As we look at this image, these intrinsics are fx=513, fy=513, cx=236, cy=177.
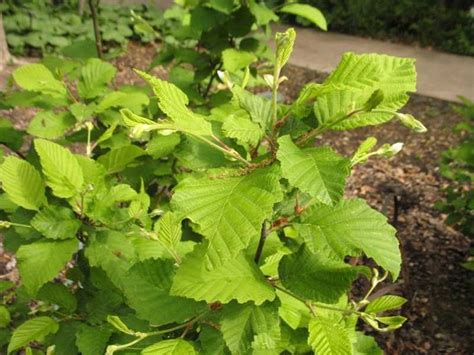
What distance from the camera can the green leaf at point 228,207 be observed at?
816 mm

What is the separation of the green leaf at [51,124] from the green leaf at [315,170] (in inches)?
47.0

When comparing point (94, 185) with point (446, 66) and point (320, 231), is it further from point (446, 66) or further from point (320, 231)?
point (446, 66)

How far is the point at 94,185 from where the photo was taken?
1440 millimetres

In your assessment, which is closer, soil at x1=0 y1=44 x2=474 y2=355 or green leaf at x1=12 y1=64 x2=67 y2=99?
green leaf at x1=12 y1=64 x2=67 y2=99

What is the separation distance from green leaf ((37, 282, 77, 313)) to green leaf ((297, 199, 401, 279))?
896mm

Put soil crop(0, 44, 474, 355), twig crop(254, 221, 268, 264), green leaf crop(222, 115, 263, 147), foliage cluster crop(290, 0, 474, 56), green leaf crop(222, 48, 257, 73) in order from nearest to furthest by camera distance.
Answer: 1. green leaf crop(222, 115, 263, 147)
2. twig crop(254, 221, 268, 264)
3. green leaf crop(222, 48, 257, 73)
4. soil crop(0, 44, 474, 355)
5. foliage cluster crop(290, 0, 474, 56)

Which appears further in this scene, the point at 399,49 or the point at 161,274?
the point at 399,49

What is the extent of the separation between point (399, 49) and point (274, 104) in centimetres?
843

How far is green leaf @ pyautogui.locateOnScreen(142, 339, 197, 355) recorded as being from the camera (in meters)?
1.01

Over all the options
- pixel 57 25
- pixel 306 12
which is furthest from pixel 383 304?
pixel 57 25

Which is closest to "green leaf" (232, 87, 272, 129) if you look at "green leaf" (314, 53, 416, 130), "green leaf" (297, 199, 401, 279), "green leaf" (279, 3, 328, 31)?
"green leaf" (314, 53, 416, 130)

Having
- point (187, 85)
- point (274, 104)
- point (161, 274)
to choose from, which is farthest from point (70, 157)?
point (187, 85)

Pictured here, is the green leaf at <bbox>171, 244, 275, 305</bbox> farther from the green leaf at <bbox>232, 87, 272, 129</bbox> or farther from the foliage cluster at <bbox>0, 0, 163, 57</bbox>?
the foliage cluster at <bbox>0, 0, 163, 57</bbox>

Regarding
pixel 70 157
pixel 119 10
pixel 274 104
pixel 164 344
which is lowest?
pixel 119 10
